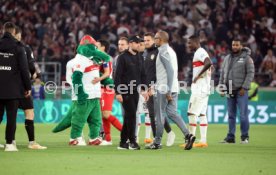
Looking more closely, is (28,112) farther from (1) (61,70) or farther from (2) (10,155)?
(1) (61,70)

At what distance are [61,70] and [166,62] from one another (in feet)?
53.8

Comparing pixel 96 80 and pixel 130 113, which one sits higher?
pixel 96 80

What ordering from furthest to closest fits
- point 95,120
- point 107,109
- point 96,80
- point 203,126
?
point 107,109 < point 203,126 < point 95,120 < point 96,80

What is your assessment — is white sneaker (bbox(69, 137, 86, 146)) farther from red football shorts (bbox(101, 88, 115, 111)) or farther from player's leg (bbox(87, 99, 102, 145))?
red football shorts (bbox(101, 88, 115, 111))

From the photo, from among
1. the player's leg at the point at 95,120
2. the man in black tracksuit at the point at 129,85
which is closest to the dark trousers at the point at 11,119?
the man in black tracksuit at the point at 129,85

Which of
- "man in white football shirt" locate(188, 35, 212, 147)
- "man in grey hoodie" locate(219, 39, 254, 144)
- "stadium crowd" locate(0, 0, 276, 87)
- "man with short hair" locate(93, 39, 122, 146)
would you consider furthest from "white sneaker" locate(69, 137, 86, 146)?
"stadium crowd" locate(0, 0, 276, 87)

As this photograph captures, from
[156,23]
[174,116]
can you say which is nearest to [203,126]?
[174,116]

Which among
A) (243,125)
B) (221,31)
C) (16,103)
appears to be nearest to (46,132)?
Result: (243,125)

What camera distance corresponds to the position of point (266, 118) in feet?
94.7

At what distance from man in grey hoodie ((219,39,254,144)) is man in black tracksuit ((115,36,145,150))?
13.0 feet

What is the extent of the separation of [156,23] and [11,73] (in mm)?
19031

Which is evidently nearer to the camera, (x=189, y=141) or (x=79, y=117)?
(x=189, y=141)

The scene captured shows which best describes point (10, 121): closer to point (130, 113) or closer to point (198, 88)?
point (130, 113)

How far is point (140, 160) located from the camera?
13.0 m
